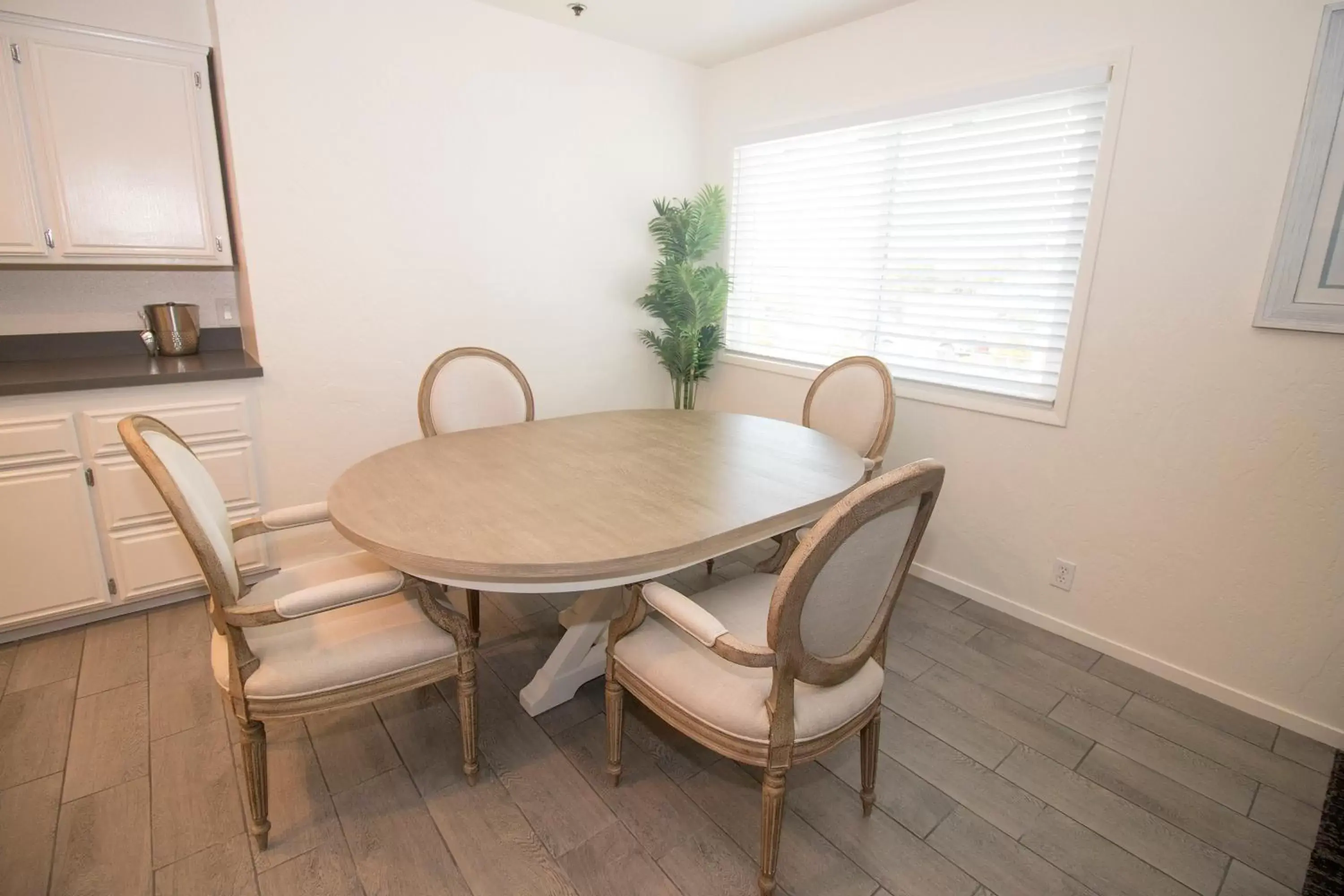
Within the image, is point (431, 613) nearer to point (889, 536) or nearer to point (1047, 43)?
point (889, 536)

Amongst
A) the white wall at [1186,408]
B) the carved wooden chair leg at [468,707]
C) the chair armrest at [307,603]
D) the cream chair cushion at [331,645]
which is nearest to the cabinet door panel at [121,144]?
the cream chair cushion at [331,645]

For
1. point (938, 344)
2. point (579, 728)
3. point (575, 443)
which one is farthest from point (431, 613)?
point (938, 344)

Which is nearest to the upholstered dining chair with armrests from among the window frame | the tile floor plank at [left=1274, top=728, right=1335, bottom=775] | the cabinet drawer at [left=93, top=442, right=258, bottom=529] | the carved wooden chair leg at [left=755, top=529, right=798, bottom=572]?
the cabinet drawer at [left=93, top=442, right=258, bottom=529]

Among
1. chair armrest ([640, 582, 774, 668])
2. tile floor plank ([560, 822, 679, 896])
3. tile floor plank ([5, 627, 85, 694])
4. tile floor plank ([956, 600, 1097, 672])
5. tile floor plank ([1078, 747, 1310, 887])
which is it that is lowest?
tile floor plank ([560, 822, 679, 896])

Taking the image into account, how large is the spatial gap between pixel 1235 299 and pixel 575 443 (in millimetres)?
2140

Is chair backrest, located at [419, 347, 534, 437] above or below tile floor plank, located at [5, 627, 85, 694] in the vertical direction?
above

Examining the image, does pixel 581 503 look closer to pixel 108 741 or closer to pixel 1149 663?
pixel 108 741

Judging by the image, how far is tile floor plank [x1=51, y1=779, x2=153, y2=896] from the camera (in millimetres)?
1390

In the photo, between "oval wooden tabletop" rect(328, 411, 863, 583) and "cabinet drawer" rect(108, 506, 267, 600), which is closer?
"oval wooden tabletop" rect(328, 411, 863, 583)

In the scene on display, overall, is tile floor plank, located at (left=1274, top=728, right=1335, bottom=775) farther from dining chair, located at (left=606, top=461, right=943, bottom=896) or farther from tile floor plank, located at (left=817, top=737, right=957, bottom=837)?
dining chair, located at (left=606, top=461, right=943, bottom=896)

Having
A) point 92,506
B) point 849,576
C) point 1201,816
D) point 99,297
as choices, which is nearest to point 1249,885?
point 1201,816

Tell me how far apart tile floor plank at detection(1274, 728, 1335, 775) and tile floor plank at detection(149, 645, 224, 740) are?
10.7 feet

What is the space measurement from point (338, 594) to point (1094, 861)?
187cm

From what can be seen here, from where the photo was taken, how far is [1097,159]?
2186 millimetres
